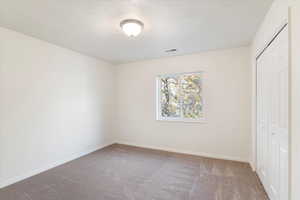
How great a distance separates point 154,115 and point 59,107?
2353 mm

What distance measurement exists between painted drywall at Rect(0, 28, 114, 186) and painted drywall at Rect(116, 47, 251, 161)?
1.01 meters

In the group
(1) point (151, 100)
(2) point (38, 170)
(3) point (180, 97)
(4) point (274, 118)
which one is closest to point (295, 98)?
(4) point (274, 118)

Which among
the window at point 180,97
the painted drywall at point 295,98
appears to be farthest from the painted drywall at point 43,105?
the painted drywall at point 295,98

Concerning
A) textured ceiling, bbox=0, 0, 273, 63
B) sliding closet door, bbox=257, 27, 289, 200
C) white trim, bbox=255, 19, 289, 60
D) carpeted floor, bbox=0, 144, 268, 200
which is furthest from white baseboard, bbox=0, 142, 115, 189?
white trim, bbox=255, 19, 289, 60

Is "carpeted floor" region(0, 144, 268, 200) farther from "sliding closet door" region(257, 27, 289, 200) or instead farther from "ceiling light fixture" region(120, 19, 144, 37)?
"ceiling light fixture" region(120, 19, 144, 37)

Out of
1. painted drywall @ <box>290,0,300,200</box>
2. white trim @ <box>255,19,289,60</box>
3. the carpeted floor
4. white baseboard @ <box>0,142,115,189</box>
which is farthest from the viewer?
white baseboard @ <box>0,142,115,189</box>

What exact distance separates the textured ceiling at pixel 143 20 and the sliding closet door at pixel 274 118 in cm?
64

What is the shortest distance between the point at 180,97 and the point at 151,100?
828 mm

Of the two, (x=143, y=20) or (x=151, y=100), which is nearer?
(x=143, y=20)

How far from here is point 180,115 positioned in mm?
4082

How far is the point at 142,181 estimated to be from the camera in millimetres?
2541

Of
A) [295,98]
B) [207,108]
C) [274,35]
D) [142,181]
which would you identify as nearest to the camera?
[295,98]

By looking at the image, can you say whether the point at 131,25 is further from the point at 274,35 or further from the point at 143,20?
the point at 274,35

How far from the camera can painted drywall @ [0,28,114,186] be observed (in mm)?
2457
